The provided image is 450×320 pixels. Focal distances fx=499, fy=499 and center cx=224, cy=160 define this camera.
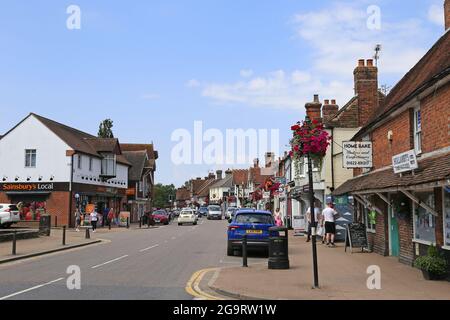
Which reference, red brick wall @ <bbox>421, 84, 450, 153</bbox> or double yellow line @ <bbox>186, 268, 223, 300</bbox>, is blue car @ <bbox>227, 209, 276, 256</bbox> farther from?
red brick wall @ <bbox>421, 84, 450, 153</bbox>

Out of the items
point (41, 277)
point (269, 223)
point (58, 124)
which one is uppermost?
point (58, 124)

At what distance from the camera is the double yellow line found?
9953mm

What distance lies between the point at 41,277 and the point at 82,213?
2974 cm

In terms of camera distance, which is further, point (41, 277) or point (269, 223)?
point (269, 223)

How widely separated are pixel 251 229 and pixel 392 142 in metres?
5.70

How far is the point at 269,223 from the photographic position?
18172mm

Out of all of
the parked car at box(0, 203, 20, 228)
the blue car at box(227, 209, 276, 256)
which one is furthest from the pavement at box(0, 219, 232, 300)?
the parked car at box(0, 203, 20, 228)

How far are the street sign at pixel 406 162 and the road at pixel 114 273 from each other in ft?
20.0

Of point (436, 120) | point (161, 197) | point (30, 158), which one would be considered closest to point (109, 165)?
point (30, 158)

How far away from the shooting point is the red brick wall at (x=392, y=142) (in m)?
14.8
